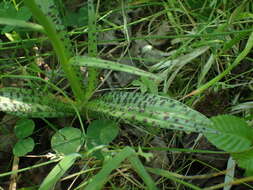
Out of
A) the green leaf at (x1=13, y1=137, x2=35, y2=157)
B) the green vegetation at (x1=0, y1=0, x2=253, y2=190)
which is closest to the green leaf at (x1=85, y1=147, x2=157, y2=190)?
the green vegetation at (x1=0, y1=0, x2=253, y2=190)

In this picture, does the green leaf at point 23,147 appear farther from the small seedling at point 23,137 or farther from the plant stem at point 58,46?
the plant stem at point 58,46

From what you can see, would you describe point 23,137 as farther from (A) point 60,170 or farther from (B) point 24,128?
(A) point 60,170

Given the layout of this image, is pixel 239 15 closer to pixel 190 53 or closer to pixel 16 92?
pixel 190 53

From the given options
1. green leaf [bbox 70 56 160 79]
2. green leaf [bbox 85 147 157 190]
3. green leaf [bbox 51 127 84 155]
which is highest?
green leaf [bbox 70 56 160 79]

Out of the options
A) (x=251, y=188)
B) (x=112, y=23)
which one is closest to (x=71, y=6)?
(x=112, y=23)

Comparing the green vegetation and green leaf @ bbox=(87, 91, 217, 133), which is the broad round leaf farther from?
green leaf @ bbox=(87, 91, 217, 133)

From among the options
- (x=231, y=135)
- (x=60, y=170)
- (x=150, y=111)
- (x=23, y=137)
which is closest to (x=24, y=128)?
(x=23, y=137)

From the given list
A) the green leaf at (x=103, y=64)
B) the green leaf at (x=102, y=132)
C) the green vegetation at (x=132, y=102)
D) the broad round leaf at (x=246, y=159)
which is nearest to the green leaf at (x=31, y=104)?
the green vegetation at (x=132, y=102)
